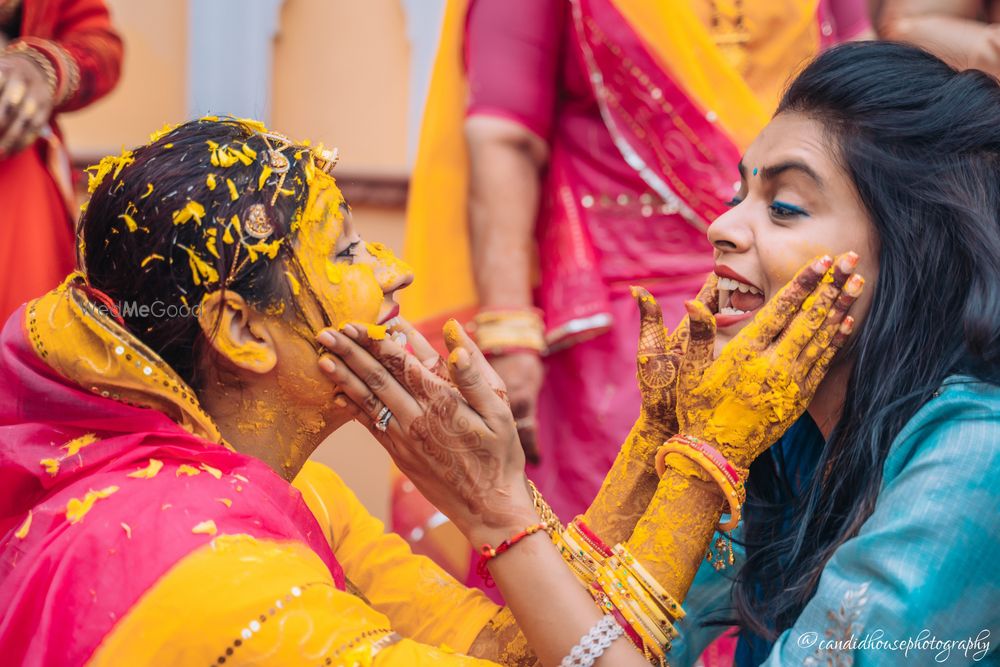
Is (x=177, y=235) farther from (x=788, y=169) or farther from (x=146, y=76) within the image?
(x=146, y=76)

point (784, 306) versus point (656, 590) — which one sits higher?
point (784, 306)

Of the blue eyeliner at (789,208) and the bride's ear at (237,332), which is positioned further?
the blue eyeliner at (789,208)

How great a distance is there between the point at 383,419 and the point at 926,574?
933mm

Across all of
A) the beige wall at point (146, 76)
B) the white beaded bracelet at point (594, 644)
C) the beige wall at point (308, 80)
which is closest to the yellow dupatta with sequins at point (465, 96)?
the white beaded bracelet at point (594, 644)

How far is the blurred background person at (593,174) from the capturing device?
3.49 metres

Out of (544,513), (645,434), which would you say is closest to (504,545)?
(544,513)

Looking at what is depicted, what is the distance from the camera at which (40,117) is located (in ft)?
11.0

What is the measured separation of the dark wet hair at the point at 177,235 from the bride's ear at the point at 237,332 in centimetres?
2

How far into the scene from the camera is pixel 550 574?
2221mm

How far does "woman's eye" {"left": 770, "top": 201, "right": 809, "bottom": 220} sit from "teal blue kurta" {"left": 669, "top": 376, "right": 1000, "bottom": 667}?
48 centimetres

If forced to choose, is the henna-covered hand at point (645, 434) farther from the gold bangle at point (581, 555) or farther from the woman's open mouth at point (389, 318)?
the woman's open mouth at point (389, 318)

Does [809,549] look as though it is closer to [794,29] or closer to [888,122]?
[888,122]

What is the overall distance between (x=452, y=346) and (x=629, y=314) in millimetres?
1247

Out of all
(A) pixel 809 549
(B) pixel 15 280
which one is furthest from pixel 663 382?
(B) pixel 15 280
